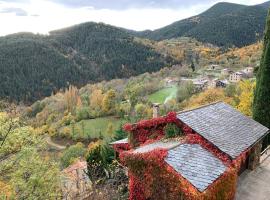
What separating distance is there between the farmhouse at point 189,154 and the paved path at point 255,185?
0.84 m

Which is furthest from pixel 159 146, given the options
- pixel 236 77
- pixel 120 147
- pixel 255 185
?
pixel 236 77

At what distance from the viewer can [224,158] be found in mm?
16109

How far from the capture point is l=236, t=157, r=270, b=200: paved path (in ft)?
61.3

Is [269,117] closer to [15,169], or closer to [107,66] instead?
[15,169]

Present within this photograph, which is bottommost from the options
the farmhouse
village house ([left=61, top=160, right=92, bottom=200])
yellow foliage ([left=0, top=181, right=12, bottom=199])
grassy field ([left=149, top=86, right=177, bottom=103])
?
grassy field ([left=149, top=86, right=177, bottom=103])

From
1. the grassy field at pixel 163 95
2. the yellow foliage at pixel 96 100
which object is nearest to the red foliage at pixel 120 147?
the grassy field at pixel 163 95

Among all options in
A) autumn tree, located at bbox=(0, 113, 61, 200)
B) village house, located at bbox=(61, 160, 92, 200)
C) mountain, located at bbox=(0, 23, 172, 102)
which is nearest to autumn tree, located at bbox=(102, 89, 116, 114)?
mountain, located at bbox=(0, 23, 172, 102)

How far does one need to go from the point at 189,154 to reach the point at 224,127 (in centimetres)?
439

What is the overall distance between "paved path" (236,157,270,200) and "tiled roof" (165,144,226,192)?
427cm

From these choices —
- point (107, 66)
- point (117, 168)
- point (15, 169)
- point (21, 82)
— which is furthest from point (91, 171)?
point (107, 66)

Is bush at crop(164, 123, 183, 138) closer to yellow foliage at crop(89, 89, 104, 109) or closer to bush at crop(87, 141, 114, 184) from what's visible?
bush at crop(87, 141, 114, 184)

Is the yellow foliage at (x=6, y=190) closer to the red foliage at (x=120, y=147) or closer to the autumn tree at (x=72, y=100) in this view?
the red foliage at (x=120, y=147)

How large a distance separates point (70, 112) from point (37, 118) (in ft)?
36.0

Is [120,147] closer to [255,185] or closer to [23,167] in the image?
[255,185]
